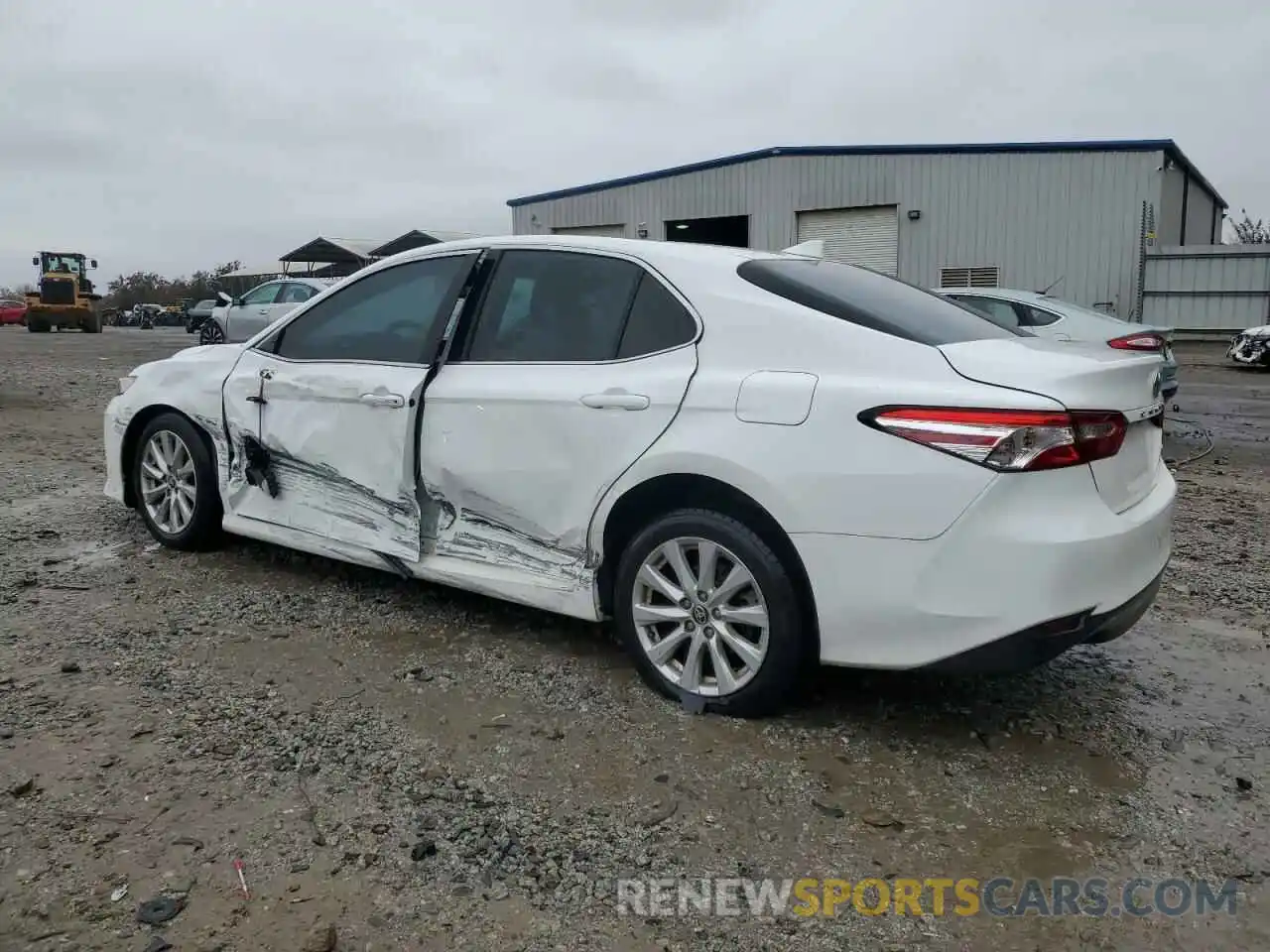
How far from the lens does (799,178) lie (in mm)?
23953

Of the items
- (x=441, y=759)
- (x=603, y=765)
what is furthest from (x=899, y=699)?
(x=441, y=759)

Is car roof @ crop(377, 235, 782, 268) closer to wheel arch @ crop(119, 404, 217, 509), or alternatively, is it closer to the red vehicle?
wheel arch @ crop(119, 404, 217, 509)

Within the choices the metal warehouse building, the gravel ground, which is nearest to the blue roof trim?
the metal warehouse building

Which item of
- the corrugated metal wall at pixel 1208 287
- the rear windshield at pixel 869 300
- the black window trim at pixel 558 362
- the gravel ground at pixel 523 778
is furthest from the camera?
the corrugated metal wall at pixel 1208 287

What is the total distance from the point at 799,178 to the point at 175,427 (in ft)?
68.4

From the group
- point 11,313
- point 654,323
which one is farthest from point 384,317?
A: point 11,313

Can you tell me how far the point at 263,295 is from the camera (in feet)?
67.8

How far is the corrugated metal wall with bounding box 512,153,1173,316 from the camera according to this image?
70.9ft

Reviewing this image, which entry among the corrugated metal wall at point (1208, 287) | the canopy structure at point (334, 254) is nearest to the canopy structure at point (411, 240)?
the canopy structure at point (334, 254)

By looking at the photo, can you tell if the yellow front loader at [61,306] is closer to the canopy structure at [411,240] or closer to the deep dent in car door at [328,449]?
the canopy structure at [411,240]

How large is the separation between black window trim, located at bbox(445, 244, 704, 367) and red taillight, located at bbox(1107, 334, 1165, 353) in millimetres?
6309

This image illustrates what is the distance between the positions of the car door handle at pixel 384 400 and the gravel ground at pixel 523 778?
3.01ft

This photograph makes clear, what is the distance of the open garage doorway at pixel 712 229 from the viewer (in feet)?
84.6

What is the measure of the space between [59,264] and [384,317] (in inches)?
1806
